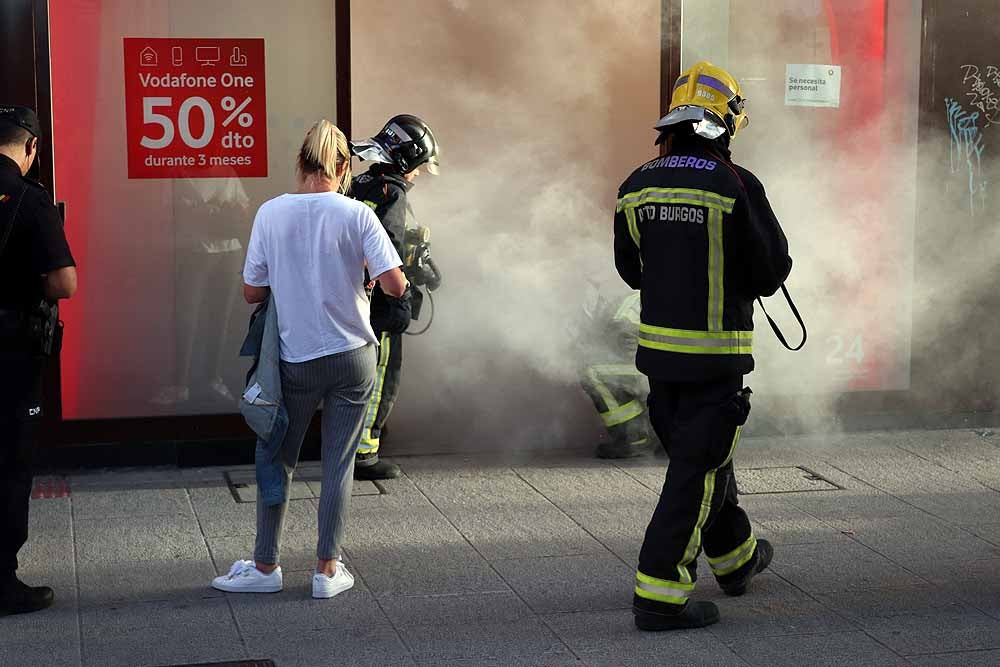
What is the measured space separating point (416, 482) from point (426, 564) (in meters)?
1.36

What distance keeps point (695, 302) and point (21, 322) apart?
235 centimetres

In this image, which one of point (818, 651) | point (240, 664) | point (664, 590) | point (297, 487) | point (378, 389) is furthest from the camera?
point (378, 389)

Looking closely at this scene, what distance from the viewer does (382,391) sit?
674 centimetres

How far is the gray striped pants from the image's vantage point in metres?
4.86

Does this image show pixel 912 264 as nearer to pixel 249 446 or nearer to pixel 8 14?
pixel 249 446

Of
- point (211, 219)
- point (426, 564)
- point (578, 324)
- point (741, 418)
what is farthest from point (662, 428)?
point (211, 219)

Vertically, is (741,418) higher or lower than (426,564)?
higher

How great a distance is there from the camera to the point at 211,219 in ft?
22.9

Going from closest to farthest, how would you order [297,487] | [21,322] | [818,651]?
[818,651] → [21,322] → [297,487]

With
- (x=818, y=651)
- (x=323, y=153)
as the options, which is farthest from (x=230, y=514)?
(x=818, y=651)

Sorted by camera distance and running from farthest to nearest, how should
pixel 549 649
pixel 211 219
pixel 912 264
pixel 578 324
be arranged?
pixel 912 264
pixel 578 324
pixel 211 219
pixel 549 649

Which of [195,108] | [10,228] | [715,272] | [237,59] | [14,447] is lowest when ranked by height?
[14,447]

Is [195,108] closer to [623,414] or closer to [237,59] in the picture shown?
[237,59]

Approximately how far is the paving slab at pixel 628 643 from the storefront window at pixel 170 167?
3020 millimetres
